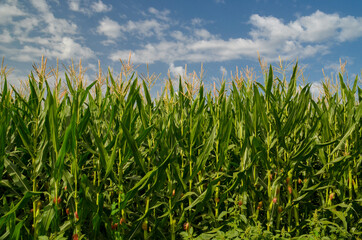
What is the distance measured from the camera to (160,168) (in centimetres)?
219

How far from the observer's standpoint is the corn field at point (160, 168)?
213cm

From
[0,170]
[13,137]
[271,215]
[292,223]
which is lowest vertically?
[292,223]

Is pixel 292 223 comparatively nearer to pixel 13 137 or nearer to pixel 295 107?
pixel 295 107

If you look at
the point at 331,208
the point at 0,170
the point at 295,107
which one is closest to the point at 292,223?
the point at 331,208

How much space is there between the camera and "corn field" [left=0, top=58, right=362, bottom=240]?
2131 millimetres

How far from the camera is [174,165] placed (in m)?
2.33

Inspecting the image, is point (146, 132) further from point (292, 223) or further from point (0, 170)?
point (292, 223)

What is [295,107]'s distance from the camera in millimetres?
2568

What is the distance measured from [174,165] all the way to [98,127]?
2.82 feet

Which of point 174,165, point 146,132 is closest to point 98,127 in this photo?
point 146,132

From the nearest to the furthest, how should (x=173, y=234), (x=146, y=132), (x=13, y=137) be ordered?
1. (x=146, y=132)
2. (x=173, y=234)
3. (x=13, y=137)

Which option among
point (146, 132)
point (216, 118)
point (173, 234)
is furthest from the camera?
point (216, 118)

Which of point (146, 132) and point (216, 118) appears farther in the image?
point (216, 118)

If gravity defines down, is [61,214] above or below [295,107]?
below
